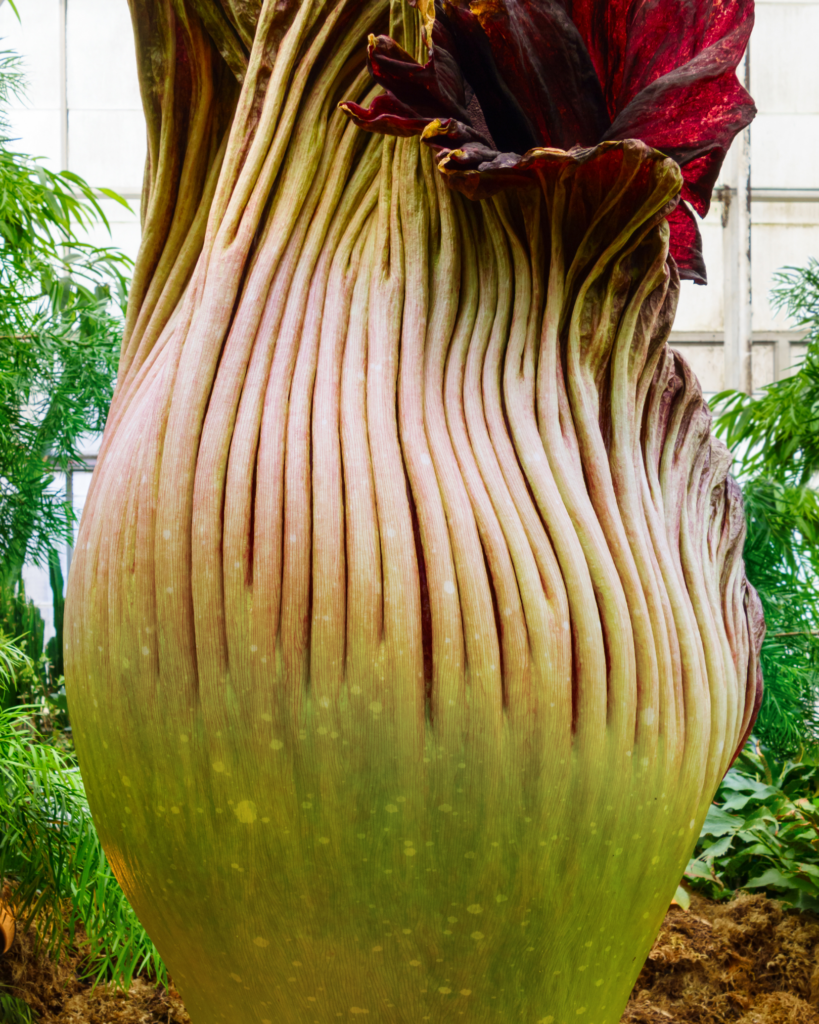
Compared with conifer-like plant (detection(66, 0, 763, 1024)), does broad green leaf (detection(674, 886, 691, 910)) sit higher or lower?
lower

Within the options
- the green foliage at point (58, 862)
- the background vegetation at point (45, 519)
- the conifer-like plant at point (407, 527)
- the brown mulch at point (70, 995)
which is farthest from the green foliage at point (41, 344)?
the conifer-like plant at point (407, 527)

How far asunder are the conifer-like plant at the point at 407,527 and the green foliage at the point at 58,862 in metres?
0.72

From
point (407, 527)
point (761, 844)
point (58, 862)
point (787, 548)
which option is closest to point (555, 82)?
point (407, 527)

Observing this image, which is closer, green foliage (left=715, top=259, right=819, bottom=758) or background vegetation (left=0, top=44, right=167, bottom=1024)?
background vegetation (left=0, top=44, right=167, bottom=1024)

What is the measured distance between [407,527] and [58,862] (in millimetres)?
1020

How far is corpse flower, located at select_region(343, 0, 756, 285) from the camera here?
23.2 inches

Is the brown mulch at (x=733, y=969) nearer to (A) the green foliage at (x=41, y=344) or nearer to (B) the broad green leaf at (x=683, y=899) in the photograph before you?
(B) the broad green leaf at (x=683, y=899)

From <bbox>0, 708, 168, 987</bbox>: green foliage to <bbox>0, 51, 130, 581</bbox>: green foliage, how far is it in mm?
807

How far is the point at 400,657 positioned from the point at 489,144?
37cm

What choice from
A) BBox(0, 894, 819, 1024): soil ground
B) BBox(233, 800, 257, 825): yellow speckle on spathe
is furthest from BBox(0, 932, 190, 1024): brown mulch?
BBox(233, 800, 257, 825): yellow speckle on spathe

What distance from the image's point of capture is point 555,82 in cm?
65

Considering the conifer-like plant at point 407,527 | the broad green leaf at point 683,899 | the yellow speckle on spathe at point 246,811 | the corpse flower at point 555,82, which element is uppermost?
the corpse flower at point 555,82

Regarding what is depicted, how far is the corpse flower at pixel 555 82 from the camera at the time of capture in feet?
1.93

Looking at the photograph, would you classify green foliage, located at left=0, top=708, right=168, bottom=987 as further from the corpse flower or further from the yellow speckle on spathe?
the corpse flower
